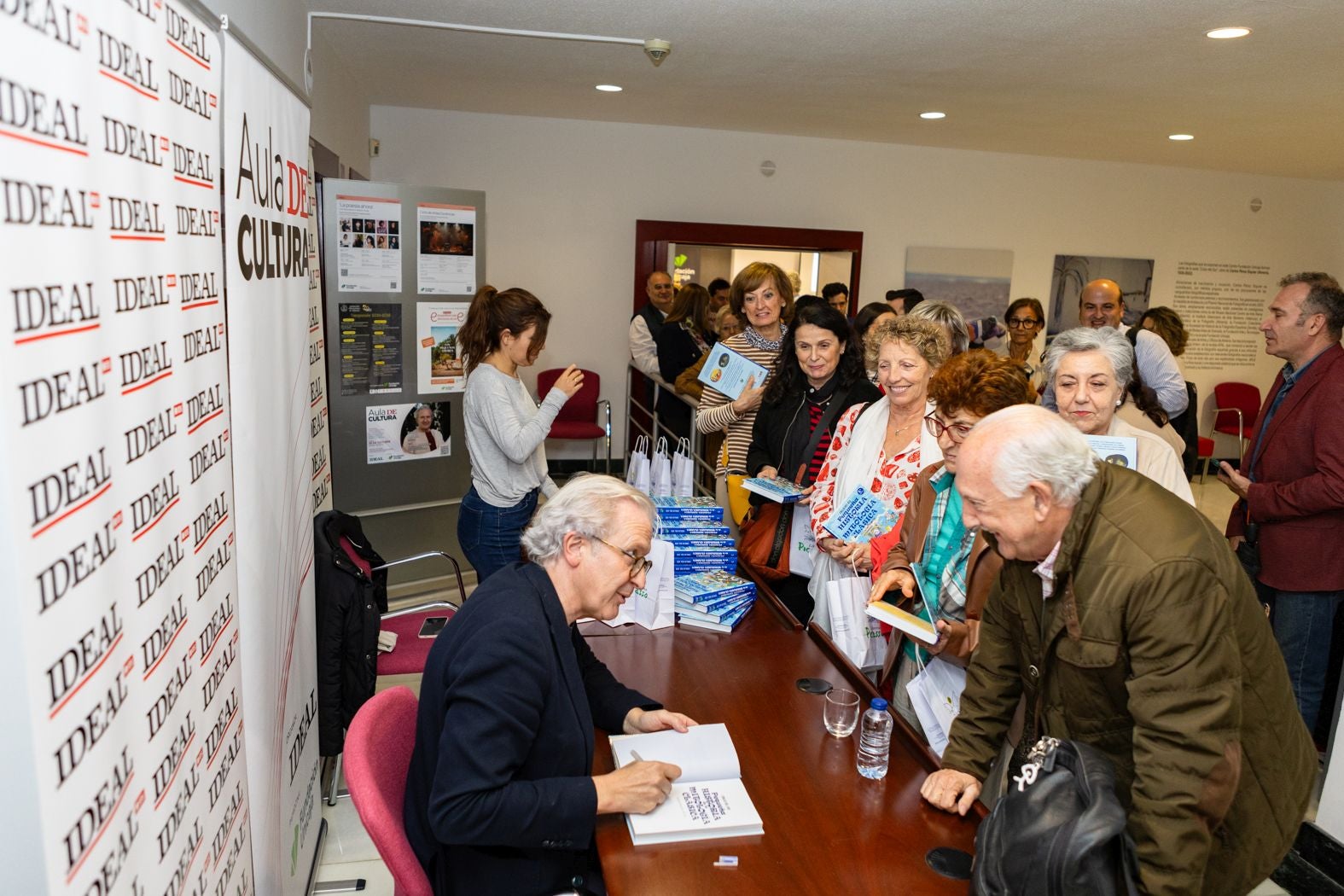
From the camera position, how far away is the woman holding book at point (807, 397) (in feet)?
11.3

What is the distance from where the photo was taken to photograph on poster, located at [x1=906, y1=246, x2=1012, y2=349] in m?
8.69

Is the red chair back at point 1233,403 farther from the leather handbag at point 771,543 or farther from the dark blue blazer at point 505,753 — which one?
the dark blue blazer at point 505,753

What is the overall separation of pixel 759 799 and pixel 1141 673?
2.42ft

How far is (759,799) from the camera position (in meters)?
1.75

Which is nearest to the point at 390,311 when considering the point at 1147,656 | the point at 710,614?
the point at 710,614

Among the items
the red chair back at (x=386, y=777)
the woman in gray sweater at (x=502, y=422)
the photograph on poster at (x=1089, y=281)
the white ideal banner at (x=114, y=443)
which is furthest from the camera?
the photograph on poster at (x=1089, y=281)

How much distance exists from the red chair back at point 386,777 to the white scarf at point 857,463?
1.43m

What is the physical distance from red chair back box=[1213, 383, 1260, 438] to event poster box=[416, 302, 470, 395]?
8455 millimetres

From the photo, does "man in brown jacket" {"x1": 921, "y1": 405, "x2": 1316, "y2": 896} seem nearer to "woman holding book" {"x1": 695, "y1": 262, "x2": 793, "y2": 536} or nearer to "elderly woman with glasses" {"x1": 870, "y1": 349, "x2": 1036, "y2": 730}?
"elderly woman with glasses" {"x1": 870, "y1": 349, "x2": 1036, "y2": 730}

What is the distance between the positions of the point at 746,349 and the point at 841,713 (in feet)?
8.12

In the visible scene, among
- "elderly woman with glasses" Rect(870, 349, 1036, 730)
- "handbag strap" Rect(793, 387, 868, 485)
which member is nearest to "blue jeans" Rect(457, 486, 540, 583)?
"handbag strap" Rect(793, 387, 868, 485)

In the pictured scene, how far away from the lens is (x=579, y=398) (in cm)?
773

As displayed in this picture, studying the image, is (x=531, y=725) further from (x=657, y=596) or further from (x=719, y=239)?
(x=719, y=239)

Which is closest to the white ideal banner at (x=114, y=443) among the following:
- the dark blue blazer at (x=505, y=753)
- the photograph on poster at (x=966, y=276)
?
the dark blue blazer at (x=505, y=753)
